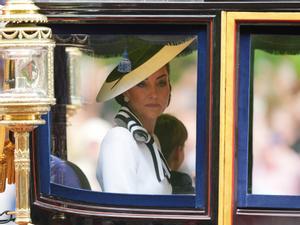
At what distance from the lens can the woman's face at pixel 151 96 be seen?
342 cm

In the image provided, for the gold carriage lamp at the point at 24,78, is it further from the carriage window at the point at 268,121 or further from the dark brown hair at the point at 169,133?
the carriage window at the point at 268,121

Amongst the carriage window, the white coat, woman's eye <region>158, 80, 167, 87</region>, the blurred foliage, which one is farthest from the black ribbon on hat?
the blurred foliage

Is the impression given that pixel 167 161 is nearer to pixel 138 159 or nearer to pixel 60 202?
pixel 138 159

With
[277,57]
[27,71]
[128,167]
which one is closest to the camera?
[27,71]

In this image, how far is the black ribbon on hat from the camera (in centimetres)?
345

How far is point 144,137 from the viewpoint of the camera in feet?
11.3

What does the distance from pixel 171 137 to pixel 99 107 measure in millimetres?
Result: 257

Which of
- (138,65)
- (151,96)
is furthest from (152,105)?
(138,65)

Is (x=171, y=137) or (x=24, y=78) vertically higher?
(x=24, y=78)

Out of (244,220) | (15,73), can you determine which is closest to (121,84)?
(15,73)

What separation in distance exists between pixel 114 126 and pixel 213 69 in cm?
38

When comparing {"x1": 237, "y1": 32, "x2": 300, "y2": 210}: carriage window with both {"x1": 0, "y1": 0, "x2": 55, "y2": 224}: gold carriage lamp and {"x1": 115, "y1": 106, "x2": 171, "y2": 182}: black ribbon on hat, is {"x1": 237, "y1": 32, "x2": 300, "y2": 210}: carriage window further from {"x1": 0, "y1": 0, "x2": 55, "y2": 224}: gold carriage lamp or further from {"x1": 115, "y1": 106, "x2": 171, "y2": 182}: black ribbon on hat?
{"x1": 0, "y1": 0, "x2": 55, "y2": 224}: gold carriage lamp

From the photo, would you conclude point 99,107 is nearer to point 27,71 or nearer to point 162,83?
point 162,83

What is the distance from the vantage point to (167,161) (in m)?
3.44
